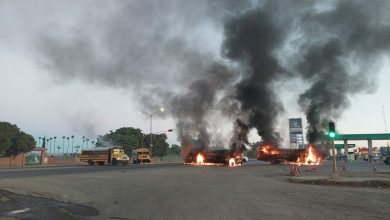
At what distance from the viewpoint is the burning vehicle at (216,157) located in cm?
4972

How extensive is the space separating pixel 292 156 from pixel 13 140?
6110 cm

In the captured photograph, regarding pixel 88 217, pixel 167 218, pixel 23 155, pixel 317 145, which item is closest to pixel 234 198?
pixel 167 218

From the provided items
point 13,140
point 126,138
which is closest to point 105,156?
point 13,140

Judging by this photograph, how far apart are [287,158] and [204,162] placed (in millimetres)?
13334

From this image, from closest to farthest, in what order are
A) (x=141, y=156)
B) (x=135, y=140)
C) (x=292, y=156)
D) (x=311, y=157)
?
(x=292, y=156) → (x=311, y=157) → (x=141, y=156) → (x=135, y=140)

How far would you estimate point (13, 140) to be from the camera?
75.4m

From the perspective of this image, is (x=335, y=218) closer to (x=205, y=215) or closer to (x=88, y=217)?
(x=205, y=215)

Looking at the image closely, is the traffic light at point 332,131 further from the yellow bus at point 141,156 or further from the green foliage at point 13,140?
the green foliage at point 13,140

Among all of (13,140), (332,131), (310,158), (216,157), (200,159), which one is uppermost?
(13,140)

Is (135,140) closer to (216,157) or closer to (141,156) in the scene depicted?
(141,156)

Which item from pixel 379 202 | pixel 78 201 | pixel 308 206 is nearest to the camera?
pixel 308 206

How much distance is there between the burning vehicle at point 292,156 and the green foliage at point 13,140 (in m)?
53.5

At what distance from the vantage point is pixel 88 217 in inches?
392

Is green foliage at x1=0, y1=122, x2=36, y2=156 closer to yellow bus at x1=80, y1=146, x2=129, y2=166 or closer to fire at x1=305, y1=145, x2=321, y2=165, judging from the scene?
yellow bus at x1=80, y1=146, x2=129, y2=166
